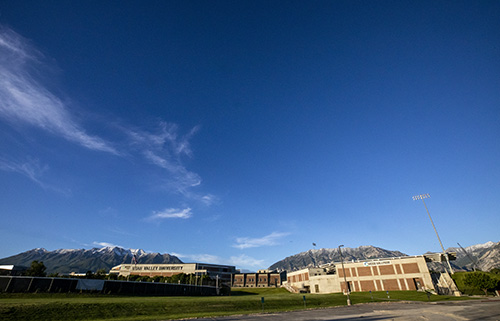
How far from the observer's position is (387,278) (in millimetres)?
78562

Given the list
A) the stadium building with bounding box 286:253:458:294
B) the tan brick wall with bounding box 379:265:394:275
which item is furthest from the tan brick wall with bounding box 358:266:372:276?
the tan brick wall with bounding box 379:265:394:275

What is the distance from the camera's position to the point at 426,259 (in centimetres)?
8056

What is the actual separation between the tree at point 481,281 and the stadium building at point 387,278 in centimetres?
528

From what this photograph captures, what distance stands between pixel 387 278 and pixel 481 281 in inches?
926

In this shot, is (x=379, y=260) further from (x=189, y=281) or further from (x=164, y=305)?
(x=189, y=281)

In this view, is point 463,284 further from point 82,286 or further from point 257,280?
point 257,280

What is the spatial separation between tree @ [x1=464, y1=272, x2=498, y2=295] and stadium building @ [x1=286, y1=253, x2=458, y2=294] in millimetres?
5281

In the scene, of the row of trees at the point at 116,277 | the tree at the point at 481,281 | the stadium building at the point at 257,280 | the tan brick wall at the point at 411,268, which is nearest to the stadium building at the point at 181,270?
the stadium building at the point at 257,280

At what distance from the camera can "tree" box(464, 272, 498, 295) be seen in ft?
200

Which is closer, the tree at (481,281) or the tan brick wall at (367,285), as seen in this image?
the tree at (481,281)

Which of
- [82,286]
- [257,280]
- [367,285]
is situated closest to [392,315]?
[82,286]

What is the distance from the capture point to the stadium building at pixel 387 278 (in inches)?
2908

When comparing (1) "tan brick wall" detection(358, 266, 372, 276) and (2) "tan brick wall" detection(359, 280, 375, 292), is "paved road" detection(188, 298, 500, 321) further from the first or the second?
(1) "tan brick wall" detection(358, 266, 372, 276)

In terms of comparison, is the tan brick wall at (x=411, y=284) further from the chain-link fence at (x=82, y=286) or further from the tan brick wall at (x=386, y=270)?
the chain-link fence at (x=82, y=286)
